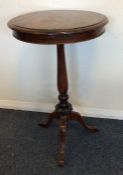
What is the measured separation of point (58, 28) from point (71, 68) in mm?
658

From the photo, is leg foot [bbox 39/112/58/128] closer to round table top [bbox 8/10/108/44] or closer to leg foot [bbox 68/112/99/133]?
leg foot [bbox 68/112/99/133]

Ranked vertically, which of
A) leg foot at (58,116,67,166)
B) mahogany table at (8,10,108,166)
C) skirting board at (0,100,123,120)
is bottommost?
Result: skirting board at (0,100,123,120)

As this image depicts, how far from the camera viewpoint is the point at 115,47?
1718 millimetres

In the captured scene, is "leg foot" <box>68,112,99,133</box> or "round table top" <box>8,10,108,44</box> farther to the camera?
"leg foot" <box>68,112,99,133</box>

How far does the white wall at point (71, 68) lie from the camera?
1675 mm

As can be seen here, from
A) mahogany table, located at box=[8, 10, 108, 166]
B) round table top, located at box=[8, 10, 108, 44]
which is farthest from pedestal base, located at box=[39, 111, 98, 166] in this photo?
round table top, located at box=[8, 10, 108, 44]

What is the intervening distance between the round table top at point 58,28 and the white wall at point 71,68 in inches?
10.6

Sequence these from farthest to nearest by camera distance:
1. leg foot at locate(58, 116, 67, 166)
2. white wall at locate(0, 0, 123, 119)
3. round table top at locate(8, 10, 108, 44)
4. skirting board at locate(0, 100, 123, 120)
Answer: skirting board at locate(0, 100, 123, 120) < white wall at locate(0, 0, 123, 119) < leg foot at locate(58, 116, 67, 166) < round table top at locate(8, 10, 108, 44)

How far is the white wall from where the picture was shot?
1675mm

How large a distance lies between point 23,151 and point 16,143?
10 centimetres

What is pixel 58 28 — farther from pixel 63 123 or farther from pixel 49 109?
pixel 49 109

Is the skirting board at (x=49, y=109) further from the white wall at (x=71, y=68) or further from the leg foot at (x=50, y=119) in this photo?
the leg foot at (x=50, y=119)

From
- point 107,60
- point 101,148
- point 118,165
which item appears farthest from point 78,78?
point 118,165

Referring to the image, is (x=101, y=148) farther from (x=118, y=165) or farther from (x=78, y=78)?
(x=78, y=78)
